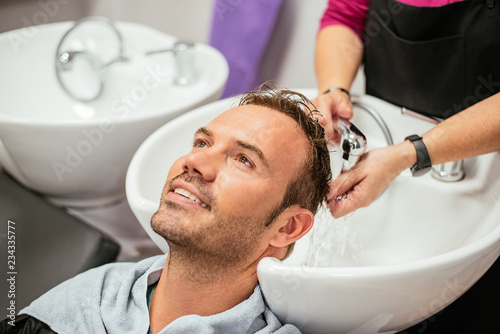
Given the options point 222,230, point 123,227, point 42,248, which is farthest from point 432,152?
point 123,227

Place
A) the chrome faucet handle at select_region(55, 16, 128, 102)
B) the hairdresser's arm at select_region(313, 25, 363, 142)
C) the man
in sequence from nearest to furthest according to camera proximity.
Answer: the man, the hairdresser's arm at select_region(313, 25, 363, 142), the chrome faucet handle at select_region(55, 16, 128, 102)

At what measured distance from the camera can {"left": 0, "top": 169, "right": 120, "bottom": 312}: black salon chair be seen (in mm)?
1253

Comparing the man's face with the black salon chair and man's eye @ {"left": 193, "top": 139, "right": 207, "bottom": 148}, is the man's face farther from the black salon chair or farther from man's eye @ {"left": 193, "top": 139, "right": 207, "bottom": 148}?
the black salon chair

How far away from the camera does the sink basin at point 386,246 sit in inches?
33.3

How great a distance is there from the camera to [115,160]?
1.49m

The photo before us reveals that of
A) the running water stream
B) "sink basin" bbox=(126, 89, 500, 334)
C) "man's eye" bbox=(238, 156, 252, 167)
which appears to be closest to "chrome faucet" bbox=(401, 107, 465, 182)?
"sink basin" bbox=(126, 89, 500, 334)

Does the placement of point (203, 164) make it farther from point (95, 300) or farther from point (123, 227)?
point (123, 227)

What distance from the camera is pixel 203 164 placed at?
0.97 m

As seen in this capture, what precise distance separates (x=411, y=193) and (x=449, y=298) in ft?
1.07

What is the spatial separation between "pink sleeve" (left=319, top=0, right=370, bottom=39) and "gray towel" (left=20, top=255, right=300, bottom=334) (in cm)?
83

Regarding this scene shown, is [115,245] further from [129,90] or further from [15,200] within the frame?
[129,90]

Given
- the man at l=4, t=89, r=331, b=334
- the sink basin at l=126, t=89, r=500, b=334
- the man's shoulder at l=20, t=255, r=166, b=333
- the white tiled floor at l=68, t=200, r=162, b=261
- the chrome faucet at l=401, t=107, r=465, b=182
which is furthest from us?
the white tiled floor at l=68, t=200, r=162, b=261

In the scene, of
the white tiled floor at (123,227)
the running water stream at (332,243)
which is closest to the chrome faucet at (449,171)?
the running water stream at (332,243)

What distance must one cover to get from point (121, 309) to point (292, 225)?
0.40 m
